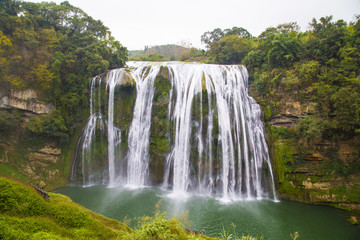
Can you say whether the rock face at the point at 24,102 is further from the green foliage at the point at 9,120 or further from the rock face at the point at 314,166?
the rock face at the point at 314,166

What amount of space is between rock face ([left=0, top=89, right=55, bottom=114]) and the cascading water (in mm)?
3429

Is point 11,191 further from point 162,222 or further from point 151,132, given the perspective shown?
point 151,132

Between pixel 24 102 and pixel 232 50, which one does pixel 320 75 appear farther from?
pixel 24 102

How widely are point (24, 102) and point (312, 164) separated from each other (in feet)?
64.7

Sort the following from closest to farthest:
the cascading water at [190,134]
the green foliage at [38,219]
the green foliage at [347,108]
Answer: the green foliage at [38,219] → the green foliage at [347,108] → the cascading water at [190,134]

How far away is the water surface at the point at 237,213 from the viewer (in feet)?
29.0

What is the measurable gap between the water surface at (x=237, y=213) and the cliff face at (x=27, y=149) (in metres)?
2.61

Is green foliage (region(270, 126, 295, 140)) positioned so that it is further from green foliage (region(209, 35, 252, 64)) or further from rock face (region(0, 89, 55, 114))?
rock face (region(0, 89, 55, 114))

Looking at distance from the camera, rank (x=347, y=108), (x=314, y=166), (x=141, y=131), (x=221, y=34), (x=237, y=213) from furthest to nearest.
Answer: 1. (x=221, y=34)
2. (x=141, y=131)
3. (x=314, y=166)
4. (x=347, y=108)
5. (x=237, y=213)

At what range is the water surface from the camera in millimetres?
8844

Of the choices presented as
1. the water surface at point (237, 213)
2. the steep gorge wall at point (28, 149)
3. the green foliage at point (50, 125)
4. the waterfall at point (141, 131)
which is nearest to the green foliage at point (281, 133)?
the water surface at point (237, 213)

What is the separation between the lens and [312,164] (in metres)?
11.7

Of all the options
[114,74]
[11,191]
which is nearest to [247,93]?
[114,74]

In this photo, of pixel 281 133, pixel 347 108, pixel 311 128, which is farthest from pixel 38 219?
pixel 347 108
